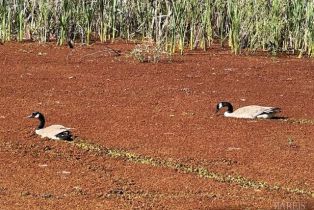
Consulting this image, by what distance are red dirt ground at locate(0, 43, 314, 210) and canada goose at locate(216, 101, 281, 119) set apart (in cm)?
11

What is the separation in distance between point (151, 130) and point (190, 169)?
1.93 meters

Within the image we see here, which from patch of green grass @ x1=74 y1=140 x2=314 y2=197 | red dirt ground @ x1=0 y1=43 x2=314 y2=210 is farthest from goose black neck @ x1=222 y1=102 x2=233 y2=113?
patch of green grass @ x1=74 y1=140 x2=314 y2=197

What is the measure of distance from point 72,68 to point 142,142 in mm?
6034

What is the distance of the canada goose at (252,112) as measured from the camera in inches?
442

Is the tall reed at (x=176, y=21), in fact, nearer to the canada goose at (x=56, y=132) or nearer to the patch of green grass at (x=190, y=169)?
the canada goose at (x=56, y=132)

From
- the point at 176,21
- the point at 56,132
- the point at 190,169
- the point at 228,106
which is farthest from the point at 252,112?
the point at 176,21

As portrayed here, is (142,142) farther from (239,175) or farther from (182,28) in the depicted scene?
(182,28)

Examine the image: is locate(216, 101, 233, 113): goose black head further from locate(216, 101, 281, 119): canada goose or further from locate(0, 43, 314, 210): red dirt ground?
locate(0, 43, 314, 210): red dirt ground

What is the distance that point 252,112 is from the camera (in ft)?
36.8

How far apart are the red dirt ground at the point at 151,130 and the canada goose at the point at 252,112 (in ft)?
0.35

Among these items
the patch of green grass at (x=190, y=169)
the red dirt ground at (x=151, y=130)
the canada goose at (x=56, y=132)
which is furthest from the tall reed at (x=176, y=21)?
the patch of green grass at (x=190, y=169)

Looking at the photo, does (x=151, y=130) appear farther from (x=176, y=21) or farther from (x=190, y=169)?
(x=176, y=21)

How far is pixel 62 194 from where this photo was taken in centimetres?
Result: 756

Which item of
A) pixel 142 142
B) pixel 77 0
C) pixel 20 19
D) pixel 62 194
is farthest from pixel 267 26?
pixel 62 194
